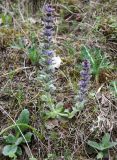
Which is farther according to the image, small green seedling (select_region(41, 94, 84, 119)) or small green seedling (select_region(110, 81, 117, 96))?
small green seedling (select_region(110, 81, 117, 96))

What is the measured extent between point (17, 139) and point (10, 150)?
11cm

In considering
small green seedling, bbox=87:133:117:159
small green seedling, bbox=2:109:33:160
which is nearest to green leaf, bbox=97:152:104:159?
small green seedling, bbox=87:133:117:159

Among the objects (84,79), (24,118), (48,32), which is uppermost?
(48,32)

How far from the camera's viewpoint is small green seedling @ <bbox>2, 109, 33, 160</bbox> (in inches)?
101

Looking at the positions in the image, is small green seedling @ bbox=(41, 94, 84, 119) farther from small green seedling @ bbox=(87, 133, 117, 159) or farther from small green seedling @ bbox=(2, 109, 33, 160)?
small green seedling @ bbox=(87, 133, 117, 159)

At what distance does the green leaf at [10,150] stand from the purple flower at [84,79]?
60 centimetres

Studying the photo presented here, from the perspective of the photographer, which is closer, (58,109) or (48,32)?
(48,32)

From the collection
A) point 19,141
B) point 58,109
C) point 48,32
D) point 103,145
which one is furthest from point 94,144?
point 48,32

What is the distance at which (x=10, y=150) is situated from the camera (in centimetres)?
258

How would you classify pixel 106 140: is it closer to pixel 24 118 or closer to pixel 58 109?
pixel 58 109

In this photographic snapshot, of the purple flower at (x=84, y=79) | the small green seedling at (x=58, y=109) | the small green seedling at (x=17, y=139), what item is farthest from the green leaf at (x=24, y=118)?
the purple flower at (x=84, y=79)

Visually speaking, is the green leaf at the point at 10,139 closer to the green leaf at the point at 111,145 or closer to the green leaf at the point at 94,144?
the green leaf at the point at 94,144

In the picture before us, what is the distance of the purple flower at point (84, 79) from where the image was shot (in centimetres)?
256

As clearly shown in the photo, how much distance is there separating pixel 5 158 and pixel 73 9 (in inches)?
75.5
